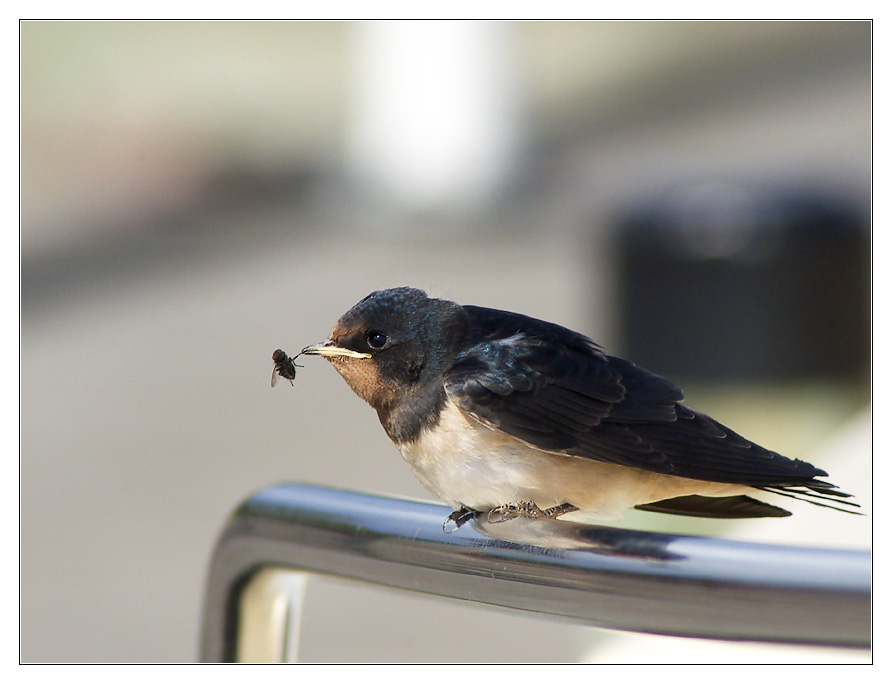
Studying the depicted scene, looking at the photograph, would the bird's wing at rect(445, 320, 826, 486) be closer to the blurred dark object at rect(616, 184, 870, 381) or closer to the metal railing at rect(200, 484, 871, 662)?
the metal railing at rect(200, 484, 871, 662)

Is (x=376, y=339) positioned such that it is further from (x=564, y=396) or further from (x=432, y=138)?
(x=432, y=138)

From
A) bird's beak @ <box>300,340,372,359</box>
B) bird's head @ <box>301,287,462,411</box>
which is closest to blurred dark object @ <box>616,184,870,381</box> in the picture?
bird's head @ <box>301,287,462,411</box>

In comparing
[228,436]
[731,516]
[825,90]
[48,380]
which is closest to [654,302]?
[228,436]

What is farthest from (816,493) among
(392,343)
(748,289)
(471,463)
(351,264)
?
(748,289)

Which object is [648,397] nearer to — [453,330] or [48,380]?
[453,330]

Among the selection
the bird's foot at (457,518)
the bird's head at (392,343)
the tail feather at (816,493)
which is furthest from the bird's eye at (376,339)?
the tail feather at (816,493)

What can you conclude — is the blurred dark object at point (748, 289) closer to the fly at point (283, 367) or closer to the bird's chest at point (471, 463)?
the bird's chest at point (471, 463)
